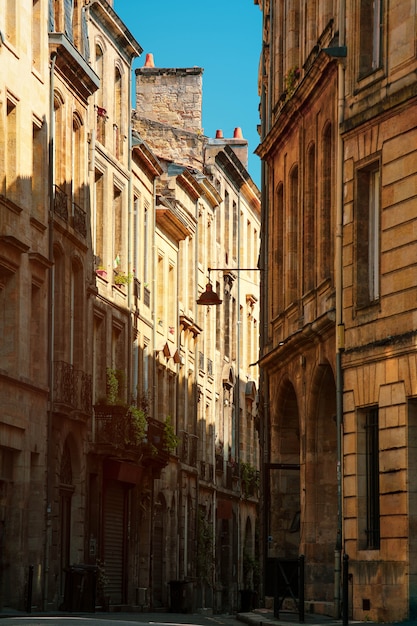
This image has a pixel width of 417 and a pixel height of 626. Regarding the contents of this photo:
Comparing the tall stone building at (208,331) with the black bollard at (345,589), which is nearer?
the black bollard at (345,589)

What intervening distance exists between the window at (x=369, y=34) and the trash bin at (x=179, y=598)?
22.7 meters

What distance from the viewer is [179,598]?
47844 millimetres

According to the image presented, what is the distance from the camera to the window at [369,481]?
27.4 m

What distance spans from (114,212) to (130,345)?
367 cm

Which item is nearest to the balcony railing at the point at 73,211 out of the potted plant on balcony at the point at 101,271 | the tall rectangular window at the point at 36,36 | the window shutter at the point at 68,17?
the potted plant on balcony at the point at 101,271

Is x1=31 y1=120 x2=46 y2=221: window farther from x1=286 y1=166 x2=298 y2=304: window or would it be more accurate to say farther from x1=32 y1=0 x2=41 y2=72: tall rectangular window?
x1=286 y1=166 x2=298 y2=304: window

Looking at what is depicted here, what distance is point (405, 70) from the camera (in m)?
26.8

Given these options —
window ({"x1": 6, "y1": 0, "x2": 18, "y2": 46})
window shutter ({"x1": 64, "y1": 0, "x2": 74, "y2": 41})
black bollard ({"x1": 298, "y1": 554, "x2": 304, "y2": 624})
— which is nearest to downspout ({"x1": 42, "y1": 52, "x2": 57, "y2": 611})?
window shutter ({"x1": 64, "y1": 0, "x2": 74, "y2": 41})

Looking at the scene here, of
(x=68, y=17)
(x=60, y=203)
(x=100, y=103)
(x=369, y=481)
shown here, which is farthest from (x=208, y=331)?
(x=369, y=481)

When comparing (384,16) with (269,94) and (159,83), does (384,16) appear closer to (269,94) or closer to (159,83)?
(269,94)

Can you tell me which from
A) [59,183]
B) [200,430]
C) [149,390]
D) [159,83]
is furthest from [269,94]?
[159,83]

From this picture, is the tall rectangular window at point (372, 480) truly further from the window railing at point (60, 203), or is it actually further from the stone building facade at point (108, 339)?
the window railing at point (60, 203)

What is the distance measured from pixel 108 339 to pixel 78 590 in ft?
36.8

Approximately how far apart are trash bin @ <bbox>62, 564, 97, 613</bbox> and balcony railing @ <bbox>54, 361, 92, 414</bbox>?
179 inches
